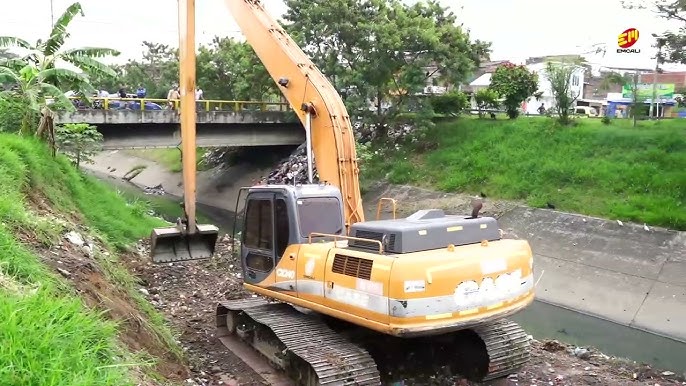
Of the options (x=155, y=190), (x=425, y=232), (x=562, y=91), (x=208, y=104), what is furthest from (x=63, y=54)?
(x=155, y=190)

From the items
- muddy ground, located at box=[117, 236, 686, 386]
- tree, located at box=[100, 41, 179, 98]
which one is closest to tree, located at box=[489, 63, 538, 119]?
muddy ground, located at box=[117, 236, 686, 386]

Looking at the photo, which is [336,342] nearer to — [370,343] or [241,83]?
[370,343]

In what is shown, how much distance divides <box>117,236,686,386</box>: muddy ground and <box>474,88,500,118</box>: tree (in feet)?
57.3

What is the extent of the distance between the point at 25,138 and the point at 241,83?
57.7ft

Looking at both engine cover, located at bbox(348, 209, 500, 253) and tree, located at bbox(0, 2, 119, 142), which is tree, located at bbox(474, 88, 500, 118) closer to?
tree, located at bbox(0, 2, 119, 142)

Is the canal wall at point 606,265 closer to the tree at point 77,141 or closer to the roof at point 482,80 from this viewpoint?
the tree at point 77,141

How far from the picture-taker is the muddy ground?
7508mm

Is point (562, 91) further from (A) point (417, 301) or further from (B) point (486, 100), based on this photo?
(A) point (417, 301)

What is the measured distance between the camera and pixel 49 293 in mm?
5016

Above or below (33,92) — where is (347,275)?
below

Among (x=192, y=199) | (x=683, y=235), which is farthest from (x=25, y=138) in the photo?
(x=683, y=235)

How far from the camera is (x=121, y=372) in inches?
158

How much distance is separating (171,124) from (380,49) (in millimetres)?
8429

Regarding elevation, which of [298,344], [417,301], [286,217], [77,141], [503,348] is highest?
[77,141]
